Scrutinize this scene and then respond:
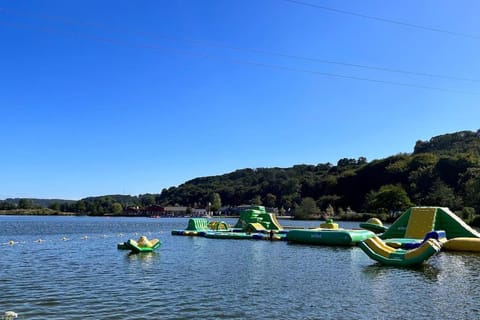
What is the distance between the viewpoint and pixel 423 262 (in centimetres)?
2148

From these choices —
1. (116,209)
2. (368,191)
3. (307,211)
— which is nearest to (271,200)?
(307,211)

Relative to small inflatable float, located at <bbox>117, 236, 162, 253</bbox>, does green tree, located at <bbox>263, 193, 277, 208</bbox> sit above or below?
above

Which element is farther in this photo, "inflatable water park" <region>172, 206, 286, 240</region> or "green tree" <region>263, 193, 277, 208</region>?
"green tree" <region>263, 193, 277, 208</region>

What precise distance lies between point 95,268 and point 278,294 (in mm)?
9998

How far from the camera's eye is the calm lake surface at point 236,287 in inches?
481

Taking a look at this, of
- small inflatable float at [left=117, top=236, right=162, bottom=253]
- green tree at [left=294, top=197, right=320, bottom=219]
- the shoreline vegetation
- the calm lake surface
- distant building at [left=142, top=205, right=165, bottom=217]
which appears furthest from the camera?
distant building at [left=142, top=205, right=165, bottom=217]

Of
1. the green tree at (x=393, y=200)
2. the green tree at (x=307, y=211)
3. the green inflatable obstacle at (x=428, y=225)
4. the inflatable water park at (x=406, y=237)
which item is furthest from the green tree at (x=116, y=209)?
the green inflatable obstacle at (x=428, y=225)

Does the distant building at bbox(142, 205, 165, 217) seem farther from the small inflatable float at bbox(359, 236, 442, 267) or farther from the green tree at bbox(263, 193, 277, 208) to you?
the small inflatable float at bbox(359, 236, 442, 267)

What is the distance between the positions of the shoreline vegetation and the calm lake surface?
47.4 meters

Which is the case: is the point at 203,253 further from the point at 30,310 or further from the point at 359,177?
the point at 359,177

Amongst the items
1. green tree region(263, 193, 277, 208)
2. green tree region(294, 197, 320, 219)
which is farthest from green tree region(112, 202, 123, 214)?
green tree region(294, 197, 320, 219)

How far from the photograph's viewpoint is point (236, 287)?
1569 cm

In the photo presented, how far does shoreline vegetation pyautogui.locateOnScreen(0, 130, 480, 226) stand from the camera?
3482 inches

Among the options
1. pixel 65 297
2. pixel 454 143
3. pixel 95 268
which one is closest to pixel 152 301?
pixel 65 297
